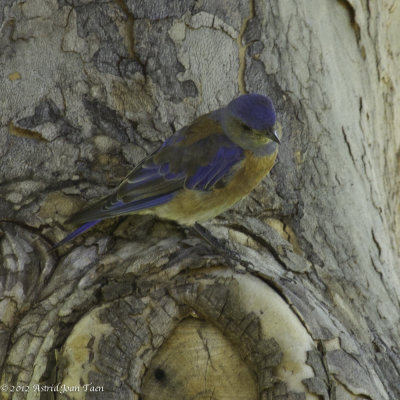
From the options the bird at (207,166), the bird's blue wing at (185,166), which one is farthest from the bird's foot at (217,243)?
the bird's blue wing at (185,166)

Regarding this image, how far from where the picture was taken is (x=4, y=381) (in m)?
2.22

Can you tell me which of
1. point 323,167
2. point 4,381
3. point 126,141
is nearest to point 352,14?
point 323,167

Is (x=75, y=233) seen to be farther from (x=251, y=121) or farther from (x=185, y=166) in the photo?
(x=251, y=121)

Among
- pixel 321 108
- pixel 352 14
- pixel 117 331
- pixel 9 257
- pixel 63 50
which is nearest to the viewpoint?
pixel 117 331

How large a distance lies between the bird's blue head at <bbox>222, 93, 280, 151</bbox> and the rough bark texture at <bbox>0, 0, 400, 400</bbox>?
0.20 meters

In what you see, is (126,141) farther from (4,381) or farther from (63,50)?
(4,381)

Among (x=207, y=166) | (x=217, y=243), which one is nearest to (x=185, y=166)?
(x=207, y=166)

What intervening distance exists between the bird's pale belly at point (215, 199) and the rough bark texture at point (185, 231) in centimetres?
8

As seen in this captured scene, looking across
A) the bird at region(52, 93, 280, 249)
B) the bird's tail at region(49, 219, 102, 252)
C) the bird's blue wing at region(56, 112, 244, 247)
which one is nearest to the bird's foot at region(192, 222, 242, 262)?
the bird at region(52, 93, 280, 249)

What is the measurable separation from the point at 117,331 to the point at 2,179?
926mm

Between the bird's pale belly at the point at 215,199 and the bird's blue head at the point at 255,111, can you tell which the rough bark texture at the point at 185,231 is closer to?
the bird's pale belly at the point at 215,199

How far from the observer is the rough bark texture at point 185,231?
213 cm

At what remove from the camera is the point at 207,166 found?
9.12ft

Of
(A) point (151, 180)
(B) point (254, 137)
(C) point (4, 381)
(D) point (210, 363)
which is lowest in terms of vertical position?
(C) point (4, 381)
